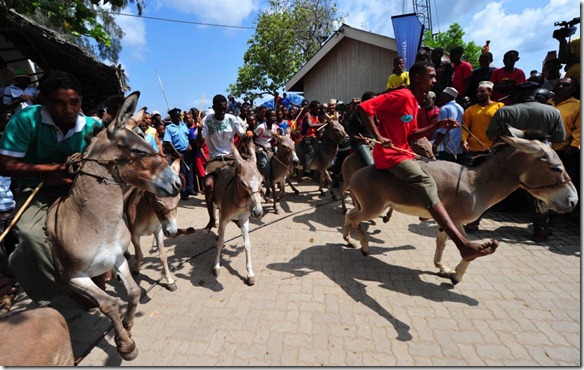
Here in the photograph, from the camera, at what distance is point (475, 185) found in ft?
12.6

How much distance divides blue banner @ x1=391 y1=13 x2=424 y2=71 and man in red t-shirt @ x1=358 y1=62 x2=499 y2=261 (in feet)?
26.7

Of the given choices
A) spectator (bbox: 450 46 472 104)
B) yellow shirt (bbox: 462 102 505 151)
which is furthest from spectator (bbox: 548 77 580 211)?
spectator (bbox: 450 46 472 104)

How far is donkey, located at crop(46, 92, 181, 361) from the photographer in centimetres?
246

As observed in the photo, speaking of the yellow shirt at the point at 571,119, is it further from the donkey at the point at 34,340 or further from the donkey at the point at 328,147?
the donkey at the point at 34,340

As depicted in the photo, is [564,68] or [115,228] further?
[564,68]

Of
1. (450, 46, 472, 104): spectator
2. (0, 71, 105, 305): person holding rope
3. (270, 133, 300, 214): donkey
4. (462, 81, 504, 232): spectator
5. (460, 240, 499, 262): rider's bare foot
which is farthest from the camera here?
(450, 46, 472, 104): spectator

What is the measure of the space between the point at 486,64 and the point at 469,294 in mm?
6936

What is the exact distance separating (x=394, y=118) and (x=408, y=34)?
8.87 m

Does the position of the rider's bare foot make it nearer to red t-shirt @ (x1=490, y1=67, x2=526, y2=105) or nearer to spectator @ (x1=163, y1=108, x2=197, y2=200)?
red t-shirt @ (x1=490, y1=67, x2=526, y2=105)

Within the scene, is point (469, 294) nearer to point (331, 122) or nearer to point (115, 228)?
point (115, 228)

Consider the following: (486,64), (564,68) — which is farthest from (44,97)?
(564,68)

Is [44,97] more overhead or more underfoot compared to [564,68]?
more underfoot

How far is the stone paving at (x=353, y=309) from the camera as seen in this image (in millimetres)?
2875

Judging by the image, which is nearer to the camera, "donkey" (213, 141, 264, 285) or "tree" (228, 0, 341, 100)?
"donkey" (213, 141, 264, 285)
